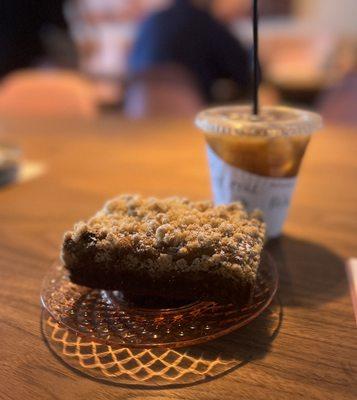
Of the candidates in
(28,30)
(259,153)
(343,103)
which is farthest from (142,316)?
(28,30)

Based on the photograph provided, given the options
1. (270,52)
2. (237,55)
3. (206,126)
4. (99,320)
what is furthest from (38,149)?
(270,52)

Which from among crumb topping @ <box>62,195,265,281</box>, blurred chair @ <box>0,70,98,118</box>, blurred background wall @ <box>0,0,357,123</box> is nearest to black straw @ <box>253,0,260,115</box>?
crumb topping @ <box>62,195,265,281</box>

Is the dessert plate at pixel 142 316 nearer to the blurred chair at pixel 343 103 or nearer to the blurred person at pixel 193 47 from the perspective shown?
the blurred chair at pixel 343 103

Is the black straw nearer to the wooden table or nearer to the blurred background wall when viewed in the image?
the wooden table

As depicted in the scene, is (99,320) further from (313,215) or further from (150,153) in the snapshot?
(150,153)

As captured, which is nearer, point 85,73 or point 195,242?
point 195,242

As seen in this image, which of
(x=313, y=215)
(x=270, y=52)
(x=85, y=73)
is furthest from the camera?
(x=270, y=52)
